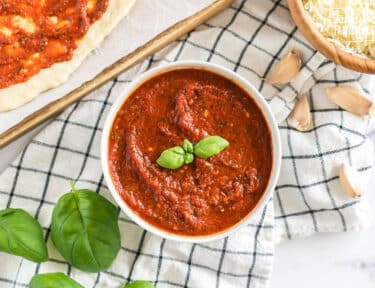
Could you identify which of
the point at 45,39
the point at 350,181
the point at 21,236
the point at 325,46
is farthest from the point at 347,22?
the point at 21,236

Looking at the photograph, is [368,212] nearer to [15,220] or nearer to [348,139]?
Result: [348,139]

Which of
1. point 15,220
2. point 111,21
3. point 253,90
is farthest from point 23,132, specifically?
point 253,90

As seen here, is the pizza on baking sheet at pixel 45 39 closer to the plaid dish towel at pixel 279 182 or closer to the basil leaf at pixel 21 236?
the plaid dish towel at pixel 279 182

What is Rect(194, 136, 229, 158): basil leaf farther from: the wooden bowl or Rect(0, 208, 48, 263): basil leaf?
Rect(0, 208, 48, 263): basil leaf

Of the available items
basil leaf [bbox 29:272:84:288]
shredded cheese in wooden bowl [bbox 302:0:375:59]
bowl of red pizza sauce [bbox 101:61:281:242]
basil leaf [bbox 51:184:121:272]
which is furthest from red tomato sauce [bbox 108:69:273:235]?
shredded cheese in wooden bowl [bbox 302:0:375:59]

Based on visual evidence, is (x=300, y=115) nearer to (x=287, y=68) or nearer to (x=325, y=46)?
(x=287, y=68)

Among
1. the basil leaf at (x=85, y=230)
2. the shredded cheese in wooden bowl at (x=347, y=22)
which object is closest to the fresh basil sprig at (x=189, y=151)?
the basil leaf at (x=85, y=230)
